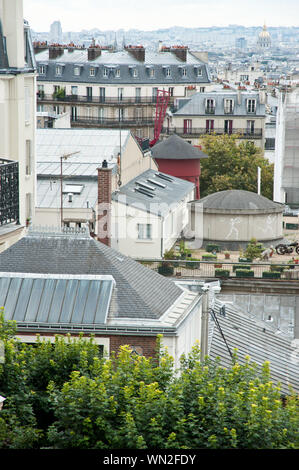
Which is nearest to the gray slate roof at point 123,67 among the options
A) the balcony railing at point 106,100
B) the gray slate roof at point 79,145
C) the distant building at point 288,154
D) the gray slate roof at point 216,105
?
the balcony railing at point 106,100

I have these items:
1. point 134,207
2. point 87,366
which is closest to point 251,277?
point 134,207

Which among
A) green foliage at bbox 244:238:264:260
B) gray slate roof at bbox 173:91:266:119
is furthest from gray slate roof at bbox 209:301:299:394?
gray slate roof at bbox 173:91:266:119

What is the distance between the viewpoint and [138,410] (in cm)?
1945

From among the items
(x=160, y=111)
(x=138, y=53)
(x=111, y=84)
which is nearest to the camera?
(x=160, y=111)

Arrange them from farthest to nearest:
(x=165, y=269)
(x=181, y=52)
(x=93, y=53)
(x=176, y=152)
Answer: (x=181, y=52), (x=93, y=53), (x=176, y=152), (x=165, y=269)

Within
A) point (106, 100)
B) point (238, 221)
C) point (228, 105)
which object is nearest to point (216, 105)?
point (228, 105)

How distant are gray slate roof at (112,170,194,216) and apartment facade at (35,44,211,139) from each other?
142 feet

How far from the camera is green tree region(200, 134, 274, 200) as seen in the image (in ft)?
269

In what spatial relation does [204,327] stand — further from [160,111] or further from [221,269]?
[160,111]

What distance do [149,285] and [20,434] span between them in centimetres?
892

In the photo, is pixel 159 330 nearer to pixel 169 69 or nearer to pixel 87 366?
pixel 87 366

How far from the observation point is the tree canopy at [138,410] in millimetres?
19047

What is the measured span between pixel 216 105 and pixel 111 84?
1508 cm
